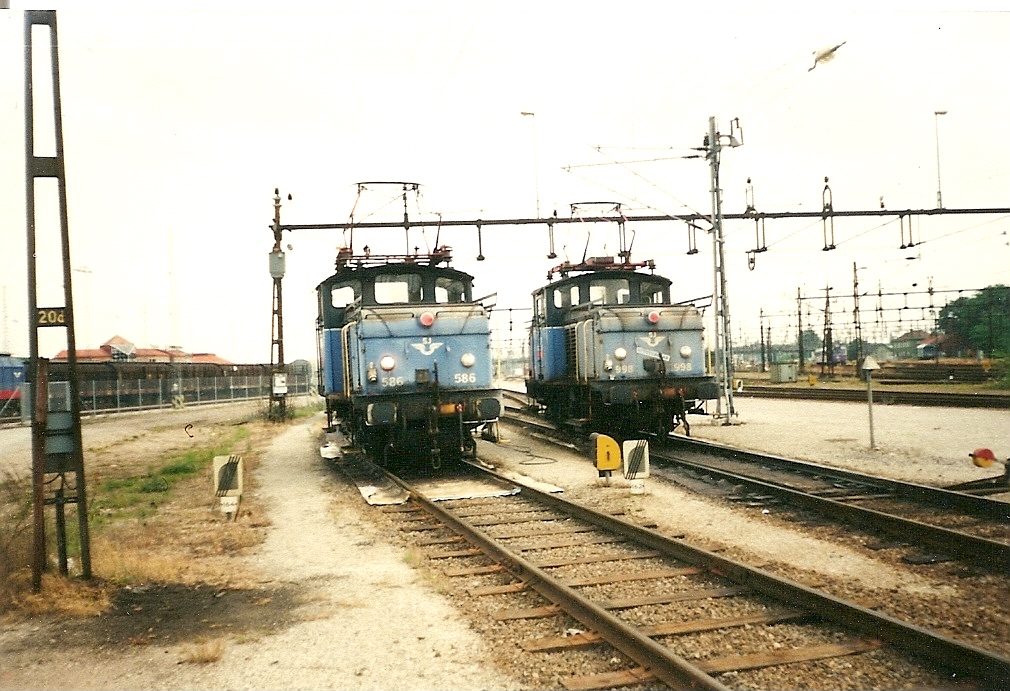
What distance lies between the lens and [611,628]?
15.5 feet

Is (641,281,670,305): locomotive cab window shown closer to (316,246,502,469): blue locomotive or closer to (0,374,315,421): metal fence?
(316,246,502,469): blue locomotive

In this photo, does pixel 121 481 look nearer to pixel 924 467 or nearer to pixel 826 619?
pixel 826 619

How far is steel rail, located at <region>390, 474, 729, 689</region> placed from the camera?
3992 mm

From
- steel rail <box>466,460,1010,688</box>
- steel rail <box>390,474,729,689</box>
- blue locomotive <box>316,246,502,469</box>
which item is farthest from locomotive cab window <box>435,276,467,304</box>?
steel rail <box>466,460,1010,688</box>

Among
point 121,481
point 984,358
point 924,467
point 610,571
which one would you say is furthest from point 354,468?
point 984,358

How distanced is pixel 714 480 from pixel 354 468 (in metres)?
6.37

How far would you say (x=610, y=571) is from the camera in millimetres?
6301

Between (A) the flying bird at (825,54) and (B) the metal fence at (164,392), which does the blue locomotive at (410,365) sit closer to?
(A) the flying bird at (825,54)

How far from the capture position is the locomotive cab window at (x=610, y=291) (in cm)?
1556

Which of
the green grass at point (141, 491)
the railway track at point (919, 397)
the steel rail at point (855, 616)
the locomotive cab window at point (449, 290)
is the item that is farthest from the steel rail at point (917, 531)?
the railway track at point (919, 397)

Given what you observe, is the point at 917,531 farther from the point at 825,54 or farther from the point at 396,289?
the point at 396,289

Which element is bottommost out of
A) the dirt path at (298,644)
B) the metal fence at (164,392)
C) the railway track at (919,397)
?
the dirt path at (298,644)

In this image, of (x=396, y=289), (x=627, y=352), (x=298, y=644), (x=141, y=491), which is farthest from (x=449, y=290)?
(x=298, y=644)

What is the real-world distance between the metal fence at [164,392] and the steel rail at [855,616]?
2153cm
